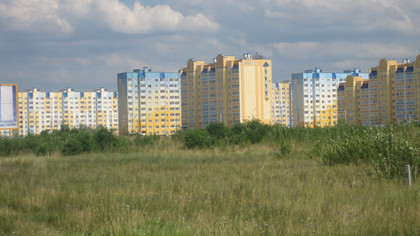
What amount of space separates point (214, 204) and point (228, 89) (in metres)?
85.1

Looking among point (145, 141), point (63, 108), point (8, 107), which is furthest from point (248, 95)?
point (63, 108)

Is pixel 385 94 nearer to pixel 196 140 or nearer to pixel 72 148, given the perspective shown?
pixel 196 140

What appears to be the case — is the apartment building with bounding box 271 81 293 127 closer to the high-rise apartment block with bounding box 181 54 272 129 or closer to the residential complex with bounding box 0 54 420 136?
the residential complex with bounding box 0 54 420 136

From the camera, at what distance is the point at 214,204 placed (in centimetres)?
813

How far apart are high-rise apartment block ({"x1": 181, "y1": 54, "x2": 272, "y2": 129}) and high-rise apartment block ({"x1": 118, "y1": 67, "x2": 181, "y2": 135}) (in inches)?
386

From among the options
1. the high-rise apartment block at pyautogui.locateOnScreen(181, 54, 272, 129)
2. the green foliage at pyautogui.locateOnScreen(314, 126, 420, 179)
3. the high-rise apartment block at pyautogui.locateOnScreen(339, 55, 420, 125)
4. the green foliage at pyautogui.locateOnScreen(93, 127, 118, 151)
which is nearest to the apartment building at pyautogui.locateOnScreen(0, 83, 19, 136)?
the green foliage at pyautogui.locateOnScreen(93, 127, 118, 151)

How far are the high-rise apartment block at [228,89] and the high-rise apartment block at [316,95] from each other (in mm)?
23889

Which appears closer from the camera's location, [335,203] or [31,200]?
[335,203]

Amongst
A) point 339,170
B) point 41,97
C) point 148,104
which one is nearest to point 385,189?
point 339,170

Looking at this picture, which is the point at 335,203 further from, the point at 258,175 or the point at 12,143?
the point at 12,143

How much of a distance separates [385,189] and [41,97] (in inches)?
5853

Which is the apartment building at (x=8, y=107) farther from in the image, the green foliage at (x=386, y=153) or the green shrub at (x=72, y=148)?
the green foliage at (x=386, y=153)

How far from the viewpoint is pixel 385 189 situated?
918 centimetres

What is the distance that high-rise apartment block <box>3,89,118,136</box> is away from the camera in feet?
480
